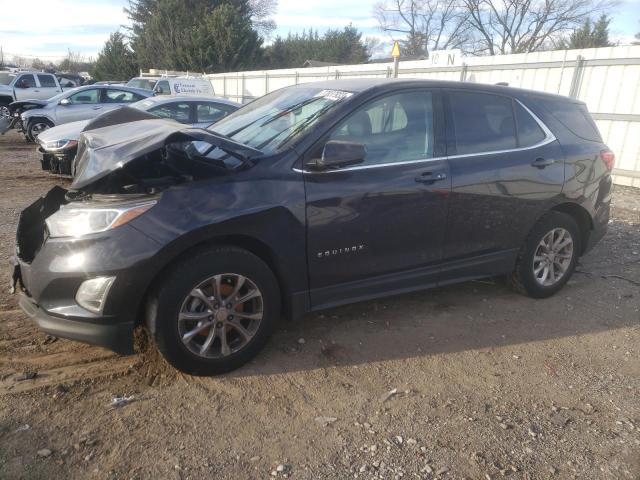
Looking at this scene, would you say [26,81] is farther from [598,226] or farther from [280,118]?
Result: [598,226]

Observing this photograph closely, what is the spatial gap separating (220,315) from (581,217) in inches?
137

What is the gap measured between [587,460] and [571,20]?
4363cm

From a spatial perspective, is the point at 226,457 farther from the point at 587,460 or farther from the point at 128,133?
the point at 128,133

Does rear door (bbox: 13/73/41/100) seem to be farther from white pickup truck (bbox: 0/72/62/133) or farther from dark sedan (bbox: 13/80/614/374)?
dark sedan (bbox: 13/80/614/374)

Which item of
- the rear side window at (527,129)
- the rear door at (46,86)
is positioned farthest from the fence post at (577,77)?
the rear door at (46,86)

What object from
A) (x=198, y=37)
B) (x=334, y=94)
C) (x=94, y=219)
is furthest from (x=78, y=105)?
(x=198, y=37)

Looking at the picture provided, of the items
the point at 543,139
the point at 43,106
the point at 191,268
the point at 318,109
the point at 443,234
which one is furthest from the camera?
the point at 43,106

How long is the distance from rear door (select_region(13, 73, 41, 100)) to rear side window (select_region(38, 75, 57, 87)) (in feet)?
0.72

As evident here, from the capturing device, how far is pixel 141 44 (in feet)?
133

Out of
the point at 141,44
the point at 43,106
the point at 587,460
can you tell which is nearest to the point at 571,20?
the point at 141,44

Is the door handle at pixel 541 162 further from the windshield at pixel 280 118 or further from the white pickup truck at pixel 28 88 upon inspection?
the white pickup truck at pixel 28 88

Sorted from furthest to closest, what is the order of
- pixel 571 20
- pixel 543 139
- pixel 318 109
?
1. pixel 571 20
2. pixel 543 139
3. pixel 318 109

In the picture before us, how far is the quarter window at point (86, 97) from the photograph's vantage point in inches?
506

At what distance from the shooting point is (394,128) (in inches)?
144
